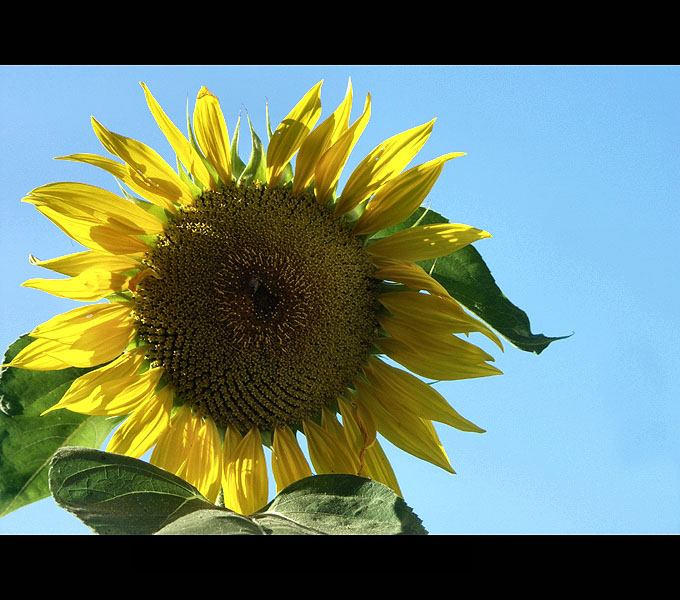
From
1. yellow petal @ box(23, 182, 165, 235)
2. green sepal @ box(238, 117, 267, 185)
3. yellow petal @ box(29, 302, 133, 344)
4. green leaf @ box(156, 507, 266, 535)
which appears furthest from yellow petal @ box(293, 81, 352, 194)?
green leaf @ box(156, 507, 266, 535)

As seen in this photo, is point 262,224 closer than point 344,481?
No

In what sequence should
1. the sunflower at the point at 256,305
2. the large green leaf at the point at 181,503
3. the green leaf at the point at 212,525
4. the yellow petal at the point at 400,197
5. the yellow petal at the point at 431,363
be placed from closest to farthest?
the green leaf at the point at 212,525 < the large green leaf at the point at 181,503 < the sunflower at the point at 256,305 < the yellow petal at the point at 400,197 < the yellow petal at the point at 431,363

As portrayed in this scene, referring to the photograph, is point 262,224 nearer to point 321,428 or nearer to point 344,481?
point 321,428

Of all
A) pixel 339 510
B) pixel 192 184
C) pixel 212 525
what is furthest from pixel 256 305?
pixel 212 525

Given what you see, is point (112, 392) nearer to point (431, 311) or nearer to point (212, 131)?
point (212, 131)

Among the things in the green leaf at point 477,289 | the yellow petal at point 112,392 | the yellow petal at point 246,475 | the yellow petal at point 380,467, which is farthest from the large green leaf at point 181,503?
the green leaf at point 477,289

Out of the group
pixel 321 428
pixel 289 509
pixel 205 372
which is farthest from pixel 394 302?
pixel 289 509

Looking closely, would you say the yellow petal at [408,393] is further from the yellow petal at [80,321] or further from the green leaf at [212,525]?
the green leaf at [212,525]
